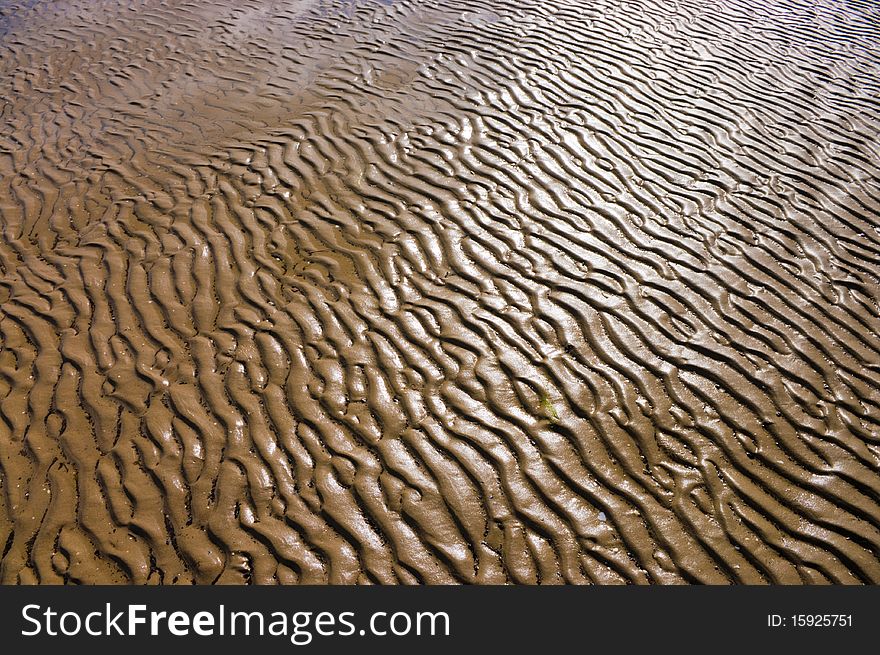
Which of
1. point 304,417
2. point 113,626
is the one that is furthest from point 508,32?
point 113,626

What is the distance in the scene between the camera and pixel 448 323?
5.80m

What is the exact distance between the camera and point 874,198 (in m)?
7.28

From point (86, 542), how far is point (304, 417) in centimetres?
168

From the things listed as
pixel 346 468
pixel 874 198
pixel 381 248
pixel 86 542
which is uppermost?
pixel 874 198

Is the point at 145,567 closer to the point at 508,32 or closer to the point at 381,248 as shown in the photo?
the point at 381,248

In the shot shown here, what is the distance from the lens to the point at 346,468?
15.5 feet

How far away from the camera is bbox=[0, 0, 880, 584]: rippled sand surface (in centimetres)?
434

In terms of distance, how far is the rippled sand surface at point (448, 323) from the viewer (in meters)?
4.34

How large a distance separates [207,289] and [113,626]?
3287 mm

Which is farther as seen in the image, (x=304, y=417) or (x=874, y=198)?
(x=874, y=198)

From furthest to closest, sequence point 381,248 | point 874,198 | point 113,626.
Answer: point 874,198
point 381,248
point 113,626

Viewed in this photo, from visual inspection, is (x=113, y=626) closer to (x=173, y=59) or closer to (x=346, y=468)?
(x=346, y=468)

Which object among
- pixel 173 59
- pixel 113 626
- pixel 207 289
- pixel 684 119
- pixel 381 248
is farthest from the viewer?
pixel 173 59

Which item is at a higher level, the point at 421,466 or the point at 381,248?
the point at 381,248
